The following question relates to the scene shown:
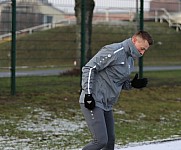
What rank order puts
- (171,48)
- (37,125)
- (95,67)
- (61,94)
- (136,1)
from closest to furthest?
(95,67)
(37,125)
(61,94)
(136,1)
(171,48)

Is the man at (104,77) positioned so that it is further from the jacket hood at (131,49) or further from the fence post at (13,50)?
the fence post at (13,50)

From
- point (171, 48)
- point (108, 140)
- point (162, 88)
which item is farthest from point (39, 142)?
point (171, 48)

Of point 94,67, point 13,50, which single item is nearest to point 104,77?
point 94,67

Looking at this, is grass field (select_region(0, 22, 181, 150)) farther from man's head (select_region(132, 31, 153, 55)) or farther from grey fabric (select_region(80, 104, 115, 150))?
man's head (select_region(132, 31, 153, 55))

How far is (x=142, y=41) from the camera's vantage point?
679 centimetres

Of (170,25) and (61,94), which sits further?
(170,25)

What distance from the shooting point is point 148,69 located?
23.4 m

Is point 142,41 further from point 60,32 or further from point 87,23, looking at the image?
point 60,32

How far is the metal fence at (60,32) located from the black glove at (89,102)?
8.03 meters

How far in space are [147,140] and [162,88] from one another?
7.34 m

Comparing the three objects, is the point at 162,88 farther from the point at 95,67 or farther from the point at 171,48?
the point at 95,67

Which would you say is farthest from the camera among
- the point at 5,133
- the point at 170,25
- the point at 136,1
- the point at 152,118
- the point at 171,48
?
the point at 170,25

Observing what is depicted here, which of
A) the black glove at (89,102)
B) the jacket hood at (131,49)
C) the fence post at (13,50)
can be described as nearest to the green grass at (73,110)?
the fence post at (13,50)

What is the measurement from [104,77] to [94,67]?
19 cm
